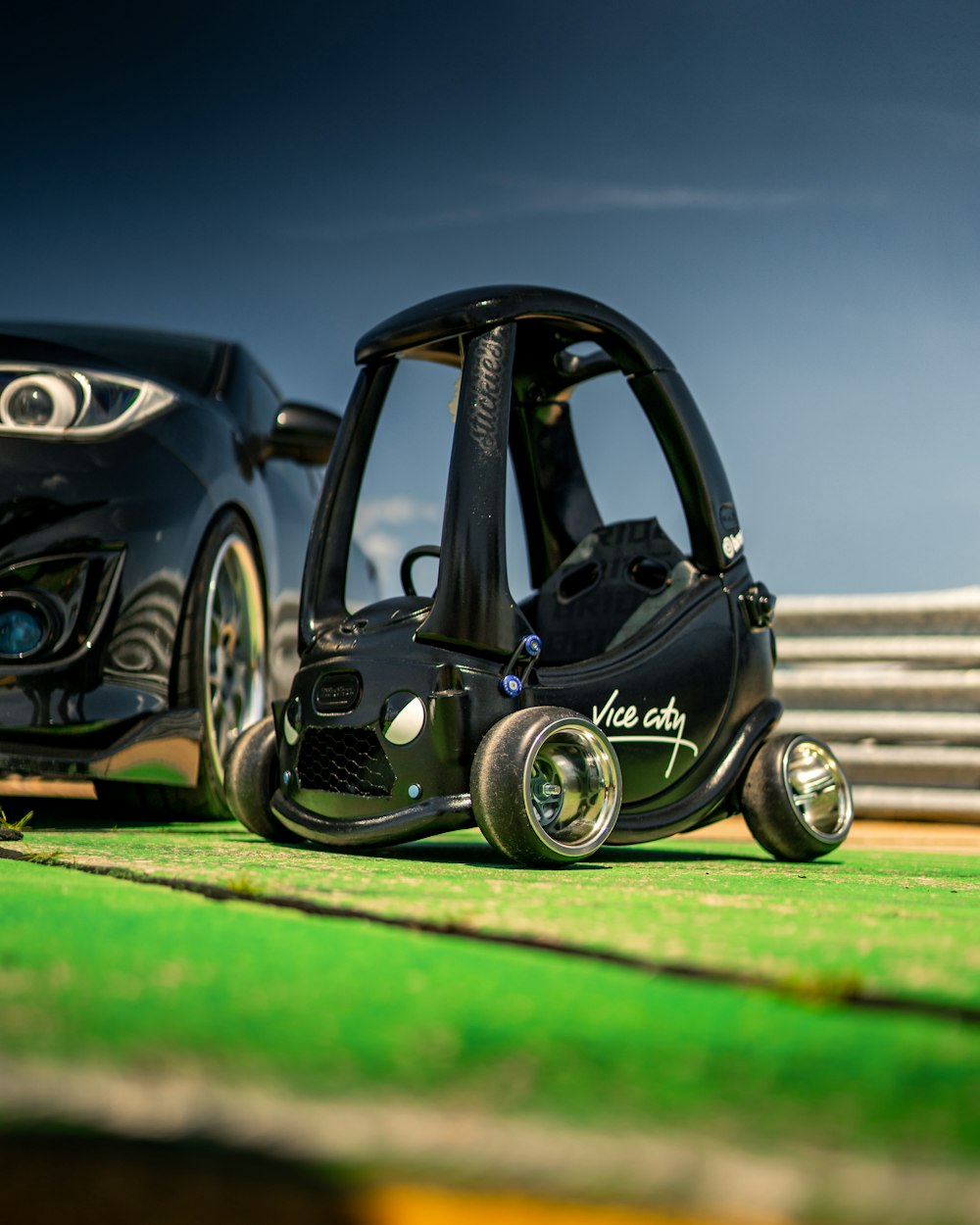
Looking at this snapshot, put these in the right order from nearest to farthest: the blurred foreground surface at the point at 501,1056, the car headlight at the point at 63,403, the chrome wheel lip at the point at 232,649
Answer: the blurred foreground surface at the point at 501,1056, the car headlight at the point at 63,403, the chrome wheel lip at the point at 232,649

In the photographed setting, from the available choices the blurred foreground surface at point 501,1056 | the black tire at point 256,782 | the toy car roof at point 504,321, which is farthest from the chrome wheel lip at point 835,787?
the blurred foreground surface at point 501,1056

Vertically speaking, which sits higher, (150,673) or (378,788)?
(150,673)

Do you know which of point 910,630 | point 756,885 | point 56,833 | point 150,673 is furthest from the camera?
point 910,630

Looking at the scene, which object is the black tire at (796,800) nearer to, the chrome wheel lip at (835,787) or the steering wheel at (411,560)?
the chrome wheel lip at (835,787)

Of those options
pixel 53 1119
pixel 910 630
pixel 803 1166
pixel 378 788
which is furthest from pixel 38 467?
pixel 910 630

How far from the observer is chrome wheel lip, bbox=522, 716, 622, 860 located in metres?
2.89

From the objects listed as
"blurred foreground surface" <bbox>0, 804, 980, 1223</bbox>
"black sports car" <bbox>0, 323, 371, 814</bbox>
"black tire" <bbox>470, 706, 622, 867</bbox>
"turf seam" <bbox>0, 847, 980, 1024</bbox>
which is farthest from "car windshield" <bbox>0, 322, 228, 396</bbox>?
"blurred foreground surface" <bbox>0, 804, 980, 1223</bbox>

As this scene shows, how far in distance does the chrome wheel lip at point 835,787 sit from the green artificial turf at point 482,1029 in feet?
6.53

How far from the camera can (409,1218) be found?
32.1 inches

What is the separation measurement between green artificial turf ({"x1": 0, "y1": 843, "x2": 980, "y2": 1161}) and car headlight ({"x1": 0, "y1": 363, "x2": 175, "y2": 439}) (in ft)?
7.70

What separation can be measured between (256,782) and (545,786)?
0.90 meters

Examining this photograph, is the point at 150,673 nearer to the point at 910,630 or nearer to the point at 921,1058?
the point at 921,1058

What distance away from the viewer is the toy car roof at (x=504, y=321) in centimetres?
332

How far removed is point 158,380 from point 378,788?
64.7 inches
